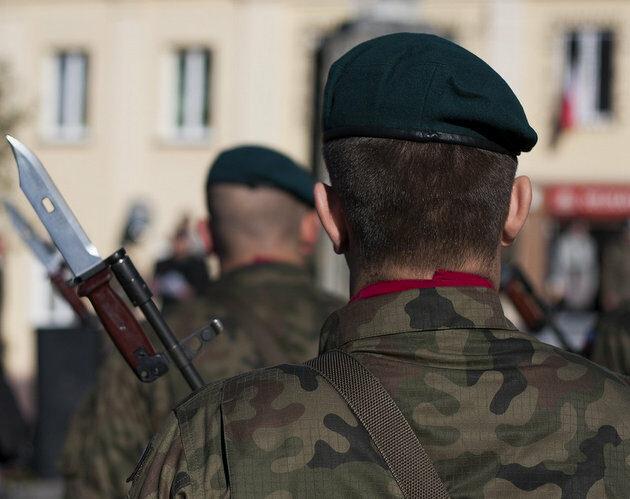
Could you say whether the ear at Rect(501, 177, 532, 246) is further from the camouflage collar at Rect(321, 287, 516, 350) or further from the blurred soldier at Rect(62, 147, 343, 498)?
the blurred soldier at Rect(62, 147, 343, 498)

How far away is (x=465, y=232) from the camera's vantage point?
173 cm

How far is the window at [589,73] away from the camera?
2028 centimetres

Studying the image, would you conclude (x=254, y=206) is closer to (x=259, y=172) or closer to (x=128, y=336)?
(x=259, y=172)

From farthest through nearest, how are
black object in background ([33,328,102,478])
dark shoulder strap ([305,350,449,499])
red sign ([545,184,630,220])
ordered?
red sign ([545,184,630,220]) < black object in background ([33,328,102,478]) < dark shoulder strap ([305,350,449,499])

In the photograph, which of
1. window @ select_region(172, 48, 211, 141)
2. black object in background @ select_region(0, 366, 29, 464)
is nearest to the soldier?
black object in background @ select_region(0, 366, 29, 464)

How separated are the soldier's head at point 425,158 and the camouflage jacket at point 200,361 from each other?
1.37 m

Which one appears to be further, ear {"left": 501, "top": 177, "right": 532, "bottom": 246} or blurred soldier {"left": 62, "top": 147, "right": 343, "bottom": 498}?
blurred soldier {"left": 62, "top": 147, "right": 343, "bottom": 498}

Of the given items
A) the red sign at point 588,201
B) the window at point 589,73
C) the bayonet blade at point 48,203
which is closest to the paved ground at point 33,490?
the bayonet blade at point 48,203

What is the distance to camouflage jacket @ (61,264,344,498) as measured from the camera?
3.07 metres

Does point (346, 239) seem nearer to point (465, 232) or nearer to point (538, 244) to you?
point (465, 232)

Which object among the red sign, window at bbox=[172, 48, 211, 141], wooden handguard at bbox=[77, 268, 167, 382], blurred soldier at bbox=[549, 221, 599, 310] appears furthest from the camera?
window at bbox=[172, 48, 211, 141]

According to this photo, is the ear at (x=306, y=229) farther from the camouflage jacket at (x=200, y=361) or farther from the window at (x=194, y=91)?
the window at (x=194, y=91)

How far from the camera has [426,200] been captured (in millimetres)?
1708

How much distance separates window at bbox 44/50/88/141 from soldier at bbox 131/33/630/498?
2141 centimetres
